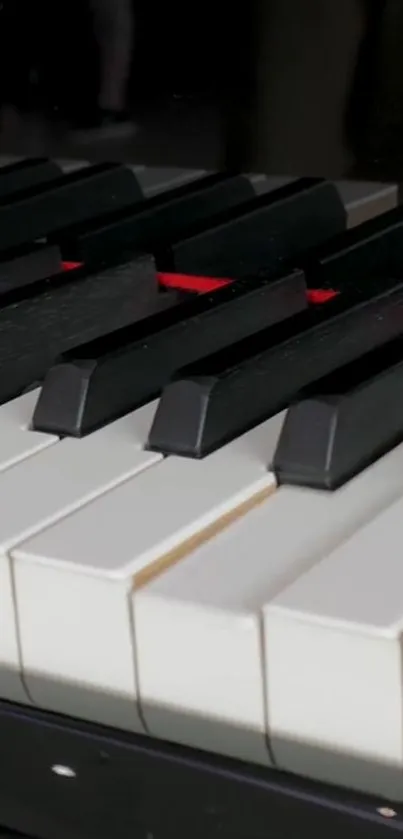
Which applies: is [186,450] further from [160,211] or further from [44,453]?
[160,211]

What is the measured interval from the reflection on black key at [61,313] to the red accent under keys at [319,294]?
11cm

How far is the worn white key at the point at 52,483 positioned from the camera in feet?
2.00

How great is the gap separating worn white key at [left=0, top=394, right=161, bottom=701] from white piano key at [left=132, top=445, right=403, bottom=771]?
59mm

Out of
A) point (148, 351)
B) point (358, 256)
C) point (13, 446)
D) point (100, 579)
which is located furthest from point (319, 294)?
point (100, 579)

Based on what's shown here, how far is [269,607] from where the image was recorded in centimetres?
53

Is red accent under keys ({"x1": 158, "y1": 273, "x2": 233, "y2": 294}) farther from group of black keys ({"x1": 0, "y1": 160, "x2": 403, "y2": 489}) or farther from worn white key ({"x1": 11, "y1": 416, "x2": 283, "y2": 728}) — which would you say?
worn white key ({"x1": 11, "y1": 416, "x2": 283, "y2": 728})

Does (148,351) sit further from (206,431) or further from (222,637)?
(222,637)

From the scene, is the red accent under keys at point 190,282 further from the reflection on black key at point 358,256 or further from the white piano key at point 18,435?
the white piano key at point 18,435

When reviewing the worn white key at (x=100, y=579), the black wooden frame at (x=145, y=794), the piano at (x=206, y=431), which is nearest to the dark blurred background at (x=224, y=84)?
the piano at (x=206, y=431)

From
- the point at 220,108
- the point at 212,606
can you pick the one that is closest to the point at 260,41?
the point at 220,108

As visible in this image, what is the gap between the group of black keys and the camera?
69 cm

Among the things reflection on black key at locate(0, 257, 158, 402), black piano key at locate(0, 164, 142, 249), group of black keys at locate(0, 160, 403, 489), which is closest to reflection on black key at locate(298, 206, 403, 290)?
group of black keys at locate(0, 160, 403, 489)

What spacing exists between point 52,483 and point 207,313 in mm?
193

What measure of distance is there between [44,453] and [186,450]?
76mm
